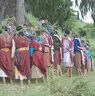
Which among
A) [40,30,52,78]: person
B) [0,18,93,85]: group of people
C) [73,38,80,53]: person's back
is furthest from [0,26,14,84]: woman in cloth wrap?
[73,38,80,53]: person's back

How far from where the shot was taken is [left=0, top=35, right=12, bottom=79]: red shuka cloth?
13.9 meters

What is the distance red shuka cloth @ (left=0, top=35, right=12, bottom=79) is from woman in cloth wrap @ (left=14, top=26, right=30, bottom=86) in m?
0.20

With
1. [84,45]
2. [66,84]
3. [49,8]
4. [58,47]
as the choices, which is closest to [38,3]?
[49,8]

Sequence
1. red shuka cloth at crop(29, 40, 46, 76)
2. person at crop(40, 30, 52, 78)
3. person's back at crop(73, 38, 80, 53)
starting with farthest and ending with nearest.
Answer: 1. person's back at crop(73, 38, 80, 53)
2. person at crop(40, 30, 52, 78)
3. red shuka cloth at crop(29, 40, 46, 76)

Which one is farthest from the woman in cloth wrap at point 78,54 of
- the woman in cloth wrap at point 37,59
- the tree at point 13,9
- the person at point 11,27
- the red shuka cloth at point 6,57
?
the red shuka cloth at point 6,57

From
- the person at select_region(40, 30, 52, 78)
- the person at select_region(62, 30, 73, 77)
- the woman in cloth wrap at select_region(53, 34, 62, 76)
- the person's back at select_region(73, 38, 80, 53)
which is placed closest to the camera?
the person at select_region(40, 30, 52, 78)

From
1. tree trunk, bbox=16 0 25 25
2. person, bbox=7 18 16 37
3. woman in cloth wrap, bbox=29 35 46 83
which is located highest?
tree trunk, bbox=16 0 25 25

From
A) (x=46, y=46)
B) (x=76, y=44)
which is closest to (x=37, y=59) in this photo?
(x=46, y=46)

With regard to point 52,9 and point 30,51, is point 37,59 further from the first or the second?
point 52,9

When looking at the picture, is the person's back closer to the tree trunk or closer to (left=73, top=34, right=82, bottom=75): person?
(left=73, top=34, right=82, bottom=75): person

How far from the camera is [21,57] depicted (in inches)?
564

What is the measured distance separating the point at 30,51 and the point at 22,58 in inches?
13.1

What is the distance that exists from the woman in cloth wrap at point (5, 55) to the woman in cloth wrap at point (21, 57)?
0.62 feet

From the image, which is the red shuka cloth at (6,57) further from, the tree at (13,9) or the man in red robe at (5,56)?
the tree at (13,9)
